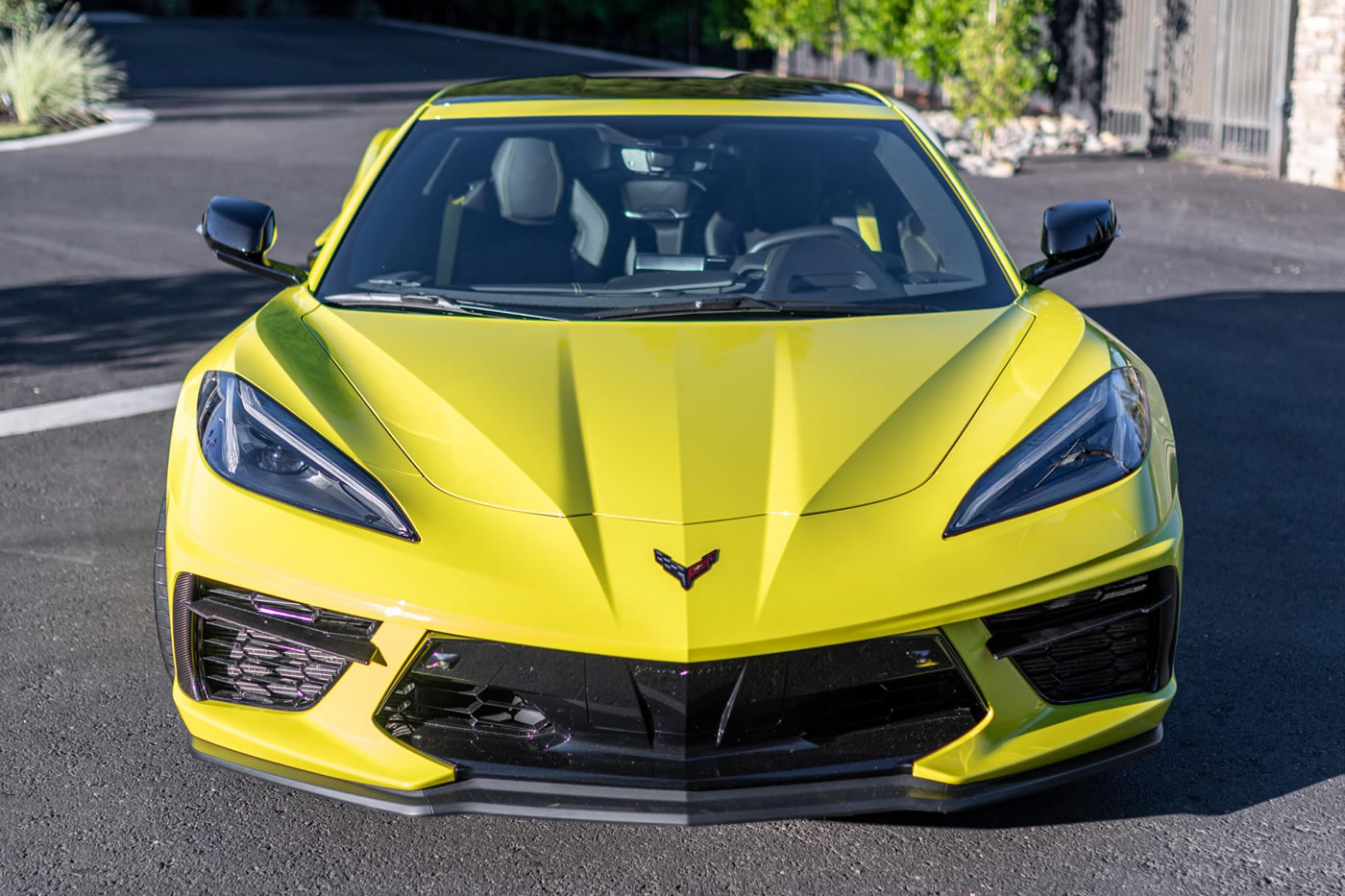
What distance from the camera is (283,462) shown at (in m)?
2.86

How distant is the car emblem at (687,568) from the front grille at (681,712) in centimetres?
16

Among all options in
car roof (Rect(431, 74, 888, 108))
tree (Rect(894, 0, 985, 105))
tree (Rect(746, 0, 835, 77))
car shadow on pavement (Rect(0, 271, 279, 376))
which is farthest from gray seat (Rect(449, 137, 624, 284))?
tree (Rect(746, 0, 835, 77))

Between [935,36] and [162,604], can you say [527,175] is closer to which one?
[162,604]

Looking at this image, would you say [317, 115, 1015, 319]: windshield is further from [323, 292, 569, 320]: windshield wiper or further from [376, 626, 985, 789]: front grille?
[376, 626, 985, 789]: front grille

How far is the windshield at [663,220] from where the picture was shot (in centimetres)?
373

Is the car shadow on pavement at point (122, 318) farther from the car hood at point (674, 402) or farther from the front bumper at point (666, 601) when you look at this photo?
the front bumper at point (666, 601)

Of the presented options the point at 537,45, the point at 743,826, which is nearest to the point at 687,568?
the point at 743,826

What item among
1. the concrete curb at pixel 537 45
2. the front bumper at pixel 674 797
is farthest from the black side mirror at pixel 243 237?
the concrete curb at pixel 537 45

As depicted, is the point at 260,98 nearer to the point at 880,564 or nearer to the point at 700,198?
the point at 700,198

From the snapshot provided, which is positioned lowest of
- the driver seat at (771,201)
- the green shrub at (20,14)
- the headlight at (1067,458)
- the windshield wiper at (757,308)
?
the headlight at (1067,458)

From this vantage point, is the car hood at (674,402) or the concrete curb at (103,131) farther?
the concrete curb at (103,131)

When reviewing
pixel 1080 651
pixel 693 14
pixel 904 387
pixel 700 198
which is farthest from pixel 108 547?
pixel 693 14

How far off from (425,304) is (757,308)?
33.1 inches

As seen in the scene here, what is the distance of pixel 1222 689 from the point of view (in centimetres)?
353
